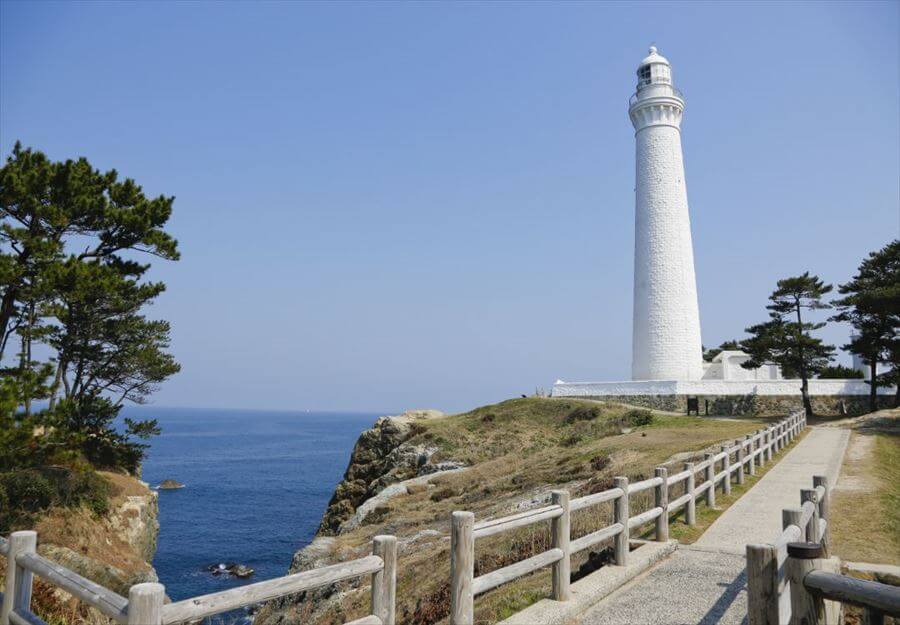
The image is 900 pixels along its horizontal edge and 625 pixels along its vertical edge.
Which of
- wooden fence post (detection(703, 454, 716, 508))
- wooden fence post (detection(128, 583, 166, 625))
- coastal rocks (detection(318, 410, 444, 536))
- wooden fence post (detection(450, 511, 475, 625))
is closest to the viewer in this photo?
wooden fence post (detection(128, 583, 166, 625))

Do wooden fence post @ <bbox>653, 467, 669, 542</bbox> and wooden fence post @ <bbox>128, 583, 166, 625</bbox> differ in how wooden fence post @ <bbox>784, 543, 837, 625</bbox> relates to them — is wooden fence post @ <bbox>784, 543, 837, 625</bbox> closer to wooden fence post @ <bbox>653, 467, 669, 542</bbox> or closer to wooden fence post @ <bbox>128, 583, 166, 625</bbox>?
wooden fence post @ <bbox>128, 583, 166, 625</bbox>

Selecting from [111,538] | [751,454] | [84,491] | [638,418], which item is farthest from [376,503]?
[638,418]

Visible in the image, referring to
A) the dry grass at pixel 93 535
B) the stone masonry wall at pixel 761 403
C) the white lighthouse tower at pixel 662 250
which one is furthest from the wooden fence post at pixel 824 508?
the white lighthouse tower at pixel 662 250

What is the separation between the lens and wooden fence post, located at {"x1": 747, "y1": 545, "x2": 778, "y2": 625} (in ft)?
14.4

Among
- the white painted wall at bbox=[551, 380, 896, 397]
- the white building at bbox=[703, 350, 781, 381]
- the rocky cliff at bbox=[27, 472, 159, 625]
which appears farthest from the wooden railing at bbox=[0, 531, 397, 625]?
the white building at bbox=[703, 350, 781, 381]

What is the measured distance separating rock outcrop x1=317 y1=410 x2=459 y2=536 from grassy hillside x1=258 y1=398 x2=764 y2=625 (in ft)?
3.43

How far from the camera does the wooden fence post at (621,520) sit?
8797mm

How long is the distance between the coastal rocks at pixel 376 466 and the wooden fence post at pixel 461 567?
27.7m

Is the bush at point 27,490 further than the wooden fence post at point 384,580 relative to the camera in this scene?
Yes

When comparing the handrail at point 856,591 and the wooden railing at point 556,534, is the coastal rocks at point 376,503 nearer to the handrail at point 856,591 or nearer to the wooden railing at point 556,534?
the wooden railing at point 556,534

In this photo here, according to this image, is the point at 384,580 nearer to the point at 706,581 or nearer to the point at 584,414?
the point at 706,581

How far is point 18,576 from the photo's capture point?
5621mm

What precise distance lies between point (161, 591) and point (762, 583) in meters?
4.10

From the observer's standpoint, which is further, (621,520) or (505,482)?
(505,482)
